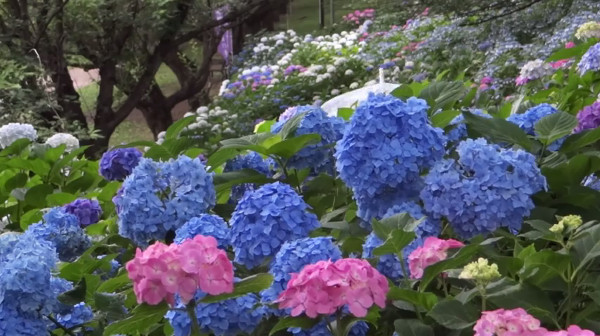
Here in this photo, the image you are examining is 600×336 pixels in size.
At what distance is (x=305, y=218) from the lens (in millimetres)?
1558

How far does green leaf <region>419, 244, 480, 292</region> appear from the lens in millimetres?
1335

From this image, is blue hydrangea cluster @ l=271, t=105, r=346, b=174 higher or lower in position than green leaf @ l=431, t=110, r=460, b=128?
lower

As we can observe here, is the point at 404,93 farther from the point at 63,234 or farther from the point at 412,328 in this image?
the point at 412,328

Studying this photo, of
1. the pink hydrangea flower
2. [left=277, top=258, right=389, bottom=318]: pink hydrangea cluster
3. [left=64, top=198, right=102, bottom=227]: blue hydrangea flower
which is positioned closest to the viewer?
the pink hydrangea flower

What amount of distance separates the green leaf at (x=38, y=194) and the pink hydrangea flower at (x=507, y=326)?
1.87m

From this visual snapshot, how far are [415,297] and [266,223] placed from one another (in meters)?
0.29

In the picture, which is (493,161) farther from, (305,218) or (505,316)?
(505,316)

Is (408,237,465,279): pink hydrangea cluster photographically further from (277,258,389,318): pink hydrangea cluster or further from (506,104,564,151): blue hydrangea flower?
(506,104,564,151): blue hydrangea flower

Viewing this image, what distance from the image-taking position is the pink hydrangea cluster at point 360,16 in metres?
13.2

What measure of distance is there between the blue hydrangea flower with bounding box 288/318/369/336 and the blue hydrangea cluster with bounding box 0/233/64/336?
0.42 metres

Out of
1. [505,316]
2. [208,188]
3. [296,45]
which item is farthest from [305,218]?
[296,45]

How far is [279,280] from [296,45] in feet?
33.0

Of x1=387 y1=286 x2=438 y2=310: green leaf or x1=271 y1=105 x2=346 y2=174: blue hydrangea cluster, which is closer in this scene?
x1=387 y1=286 x2=438 y2=310: green leaf

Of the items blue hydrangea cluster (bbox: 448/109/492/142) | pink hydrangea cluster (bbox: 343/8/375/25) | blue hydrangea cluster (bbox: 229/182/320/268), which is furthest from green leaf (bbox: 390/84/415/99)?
pink hydrangea cluster (bbox: 343/8/375/25)
